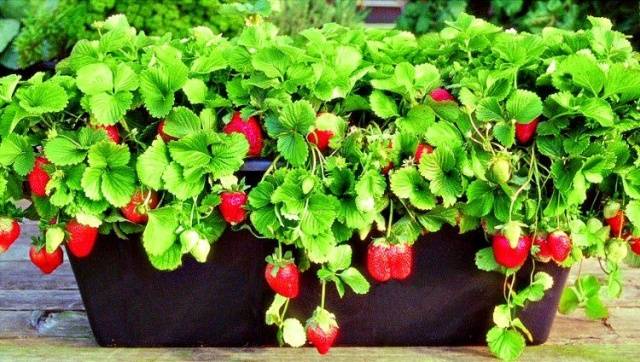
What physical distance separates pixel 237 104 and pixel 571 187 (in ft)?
1.89

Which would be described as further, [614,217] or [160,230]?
[614,217]

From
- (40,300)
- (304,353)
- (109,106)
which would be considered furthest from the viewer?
(40,300)

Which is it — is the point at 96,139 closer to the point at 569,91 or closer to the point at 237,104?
the point at 237,104

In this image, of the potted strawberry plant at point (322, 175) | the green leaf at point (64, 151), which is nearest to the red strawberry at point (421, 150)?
the potted strawberry plant at point (322, 175)

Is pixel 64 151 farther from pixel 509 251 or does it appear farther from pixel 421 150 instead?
pixel 509 251

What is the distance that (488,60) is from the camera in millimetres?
1674

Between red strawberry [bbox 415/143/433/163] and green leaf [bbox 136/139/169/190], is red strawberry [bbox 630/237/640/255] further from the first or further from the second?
green leaf [bbox 136/139/169/190]

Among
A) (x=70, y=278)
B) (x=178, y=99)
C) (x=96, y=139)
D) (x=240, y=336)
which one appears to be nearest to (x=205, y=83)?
(x=178, y=99)

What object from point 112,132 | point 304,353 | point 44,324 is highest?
point 112,132

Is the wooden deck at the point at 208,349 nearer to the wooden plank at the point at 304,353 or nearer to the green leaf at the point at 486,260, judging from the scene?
the wooden plank at the point at 304,353

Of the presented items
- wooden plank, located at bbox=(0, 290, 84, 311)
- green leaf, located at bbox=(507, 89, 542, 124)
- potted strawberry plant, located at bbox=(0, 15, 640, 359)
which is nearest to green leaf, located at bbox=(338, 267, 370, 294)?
potted strawberry plant, located at bbox=(0, 15, 640, 359)

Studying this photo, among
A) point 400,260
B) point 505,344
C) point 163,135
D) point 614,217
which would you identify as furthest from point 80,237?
point 614,217

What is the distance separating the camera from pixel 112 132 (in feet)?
5.00

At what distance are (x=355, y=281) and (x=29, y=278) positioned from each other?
1.04 metres
